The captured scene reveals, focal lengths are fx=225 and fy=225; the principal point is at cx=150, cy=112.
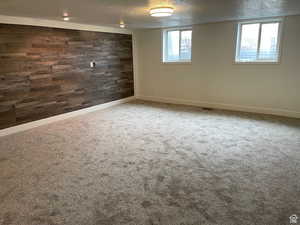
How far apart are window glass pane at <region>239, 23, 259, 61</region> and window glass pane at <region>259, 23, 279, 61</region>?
0.45 ft

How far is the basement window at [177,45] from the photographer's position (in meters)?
6.08

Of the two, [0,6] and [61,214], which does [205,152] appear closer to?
[61,214]

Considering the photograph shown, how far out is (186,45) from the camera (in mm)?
6137

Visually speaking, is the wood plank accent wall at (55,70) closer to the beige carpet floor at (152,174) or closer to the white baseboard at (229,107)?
the beige carpet floor at (152,174)

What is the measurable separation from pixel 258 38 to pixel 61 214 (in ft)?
16.8

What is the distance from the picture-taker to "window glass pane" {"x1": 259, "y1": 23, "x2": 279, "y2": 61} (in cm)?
489

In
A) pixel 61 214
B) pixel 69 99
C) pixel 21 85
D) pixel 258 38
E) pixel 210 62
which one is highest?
pixel 258 38

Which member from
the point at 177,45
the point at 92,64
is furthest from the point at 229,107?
the point at 92,64

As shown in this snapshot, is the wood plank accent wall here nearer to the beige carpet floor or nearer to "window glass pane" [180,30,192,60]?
the beige carpet floor

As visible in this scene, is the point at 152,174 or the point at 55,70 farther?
the point at 55,70

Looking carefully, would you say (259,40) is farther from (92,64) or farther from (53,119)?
(53,119)

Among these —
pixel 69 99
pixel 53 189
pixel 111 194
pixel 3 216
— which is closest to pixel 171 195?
pixel 111 194

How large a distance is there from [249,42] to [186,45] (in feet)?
5.29

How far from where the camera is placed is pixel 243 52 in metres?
5.35
